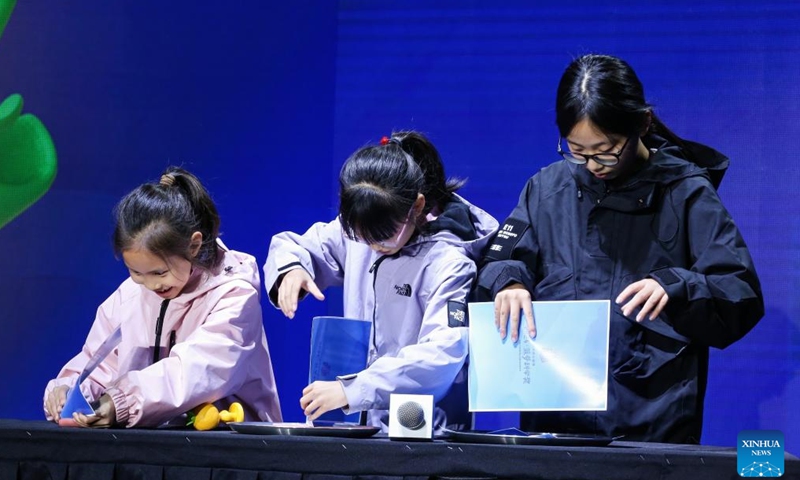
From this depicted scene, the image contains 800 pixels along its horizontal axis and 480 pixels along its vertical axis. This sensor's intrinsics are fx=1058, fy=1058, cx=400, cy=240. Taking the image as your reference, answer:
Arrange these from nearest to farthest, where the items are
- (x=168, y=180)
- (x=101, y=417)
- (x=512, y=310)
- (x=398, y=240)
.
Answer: (x=512, y=310)
(x=101, y=417)
(x=398, y=240)
(x=168, y=180)

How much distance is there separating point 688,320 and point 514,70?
158cm

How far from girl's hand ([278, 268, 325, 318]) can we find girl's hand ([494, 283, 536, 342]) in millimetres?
520

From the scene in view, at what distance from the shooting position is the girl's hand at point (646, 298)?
1.94 meters

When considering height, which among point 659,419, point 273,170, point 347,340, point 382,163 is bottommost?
point 659,419

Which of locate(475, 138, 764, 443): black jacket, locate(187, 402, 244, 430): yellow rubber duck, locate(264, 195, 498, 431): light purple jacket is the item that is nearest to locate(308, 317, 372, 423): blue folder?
locate(264, 195, 498, 431): light purple jacket

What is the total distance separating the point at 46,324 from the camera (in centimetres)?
314

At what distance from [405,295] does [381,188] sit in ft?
0.83

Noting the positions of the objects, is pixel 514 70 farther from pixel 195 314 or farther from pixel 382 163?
pixel 195 314

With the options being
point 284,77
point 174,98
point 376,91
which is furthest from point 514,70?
point 174,98

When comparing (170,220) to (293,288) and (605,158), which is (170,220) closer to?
(293,288)

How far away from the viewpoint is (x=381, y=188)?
A: 2.24 metres

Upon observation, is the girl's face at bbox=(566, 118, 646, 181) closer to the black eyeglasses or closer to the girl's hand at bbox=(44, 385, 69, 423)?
the black eyeglasses

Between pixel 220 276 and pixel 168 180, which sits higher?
pixel 168 180

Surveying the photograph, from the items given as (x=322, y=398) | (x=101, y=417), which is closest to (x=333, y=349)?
(x=322, y=398)
